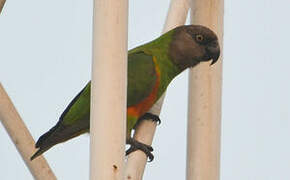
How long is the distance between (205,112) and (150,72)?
121 cm

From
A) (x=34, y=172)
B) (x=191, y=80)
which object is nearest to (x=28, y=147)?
(x=34, y=172)

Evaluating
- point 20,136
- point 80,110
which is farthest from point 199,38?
point 20,136

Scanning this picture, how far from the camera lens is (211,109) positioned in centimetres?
301

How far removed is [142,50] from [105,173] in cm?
228

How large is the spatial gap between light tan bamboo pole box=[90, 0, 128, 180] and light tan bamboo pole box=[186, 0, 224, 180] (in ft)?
2.75

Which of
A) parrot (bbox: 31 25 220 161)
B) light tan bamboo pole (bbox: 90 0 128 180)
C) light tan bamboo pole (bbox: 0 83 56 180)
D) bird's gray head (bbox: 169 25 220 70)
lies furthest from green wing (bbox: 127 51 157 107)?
light tan bamboo pole (bbox: 90 0 128 180)

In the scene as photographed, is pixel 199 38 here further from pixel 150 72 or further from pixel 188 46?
pixel 150 72

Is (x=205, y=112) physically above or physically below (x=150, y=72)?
below

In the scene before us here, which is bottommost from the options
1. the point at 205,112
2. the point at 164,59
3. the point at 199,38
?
the point at 205,112

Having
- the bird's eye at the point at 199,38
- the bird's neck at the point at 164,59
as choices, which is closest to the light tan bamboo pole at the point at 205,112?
the bird's eye at the point at 199,38

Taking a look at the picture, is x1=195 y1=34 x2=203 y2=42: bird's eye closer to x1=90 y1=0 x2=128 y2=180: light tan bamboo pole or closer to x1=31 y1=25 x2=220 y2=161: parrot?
x1=31 y1=25 x2=220 y2=161: parrot

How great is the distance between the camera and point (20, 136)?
10.7 feet

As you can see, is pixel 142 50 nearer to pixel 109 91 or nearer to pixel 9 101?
pixel 9 101

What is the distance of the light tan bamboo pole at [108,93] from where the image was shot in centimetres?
212
